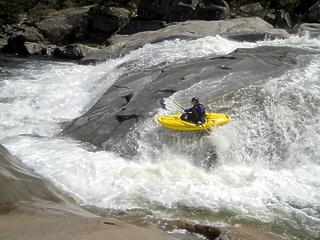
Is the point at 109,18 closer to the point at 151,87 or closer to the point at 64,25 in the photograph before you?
the point at 64,25

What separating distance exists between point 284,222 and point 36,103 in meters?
7.91

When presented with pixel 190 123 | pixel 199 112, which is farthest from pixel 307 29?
pixel 190 123

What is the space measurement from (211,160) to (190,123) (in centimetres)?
85

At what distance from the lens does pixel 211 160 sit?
21.3 ft

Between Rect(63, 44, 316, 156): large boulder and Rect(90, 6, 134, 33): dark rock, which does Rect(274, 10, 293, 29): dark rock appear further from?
Rect(90, 6, 134, 33): dark rock

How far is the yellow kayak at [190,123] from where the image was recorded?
6.76 metres

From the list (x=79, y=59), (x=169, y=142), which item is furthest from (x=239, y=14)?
(x=169, y=142)

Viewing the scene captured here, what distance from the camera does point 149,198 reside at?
5250mm

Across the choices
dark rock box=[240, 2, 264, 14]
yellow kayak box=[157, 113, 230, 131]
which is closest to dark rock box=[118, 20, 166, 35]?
dark rock box=[240, 2, 264, 14]

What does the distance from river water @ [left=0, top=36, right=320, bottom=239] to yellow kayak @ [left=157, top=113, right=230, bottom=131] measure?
160 millimetres

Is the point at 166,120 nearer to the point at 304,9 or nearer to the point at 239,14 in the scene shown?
the point at 239,14

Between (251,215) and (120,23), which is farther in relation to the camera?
(120,23)

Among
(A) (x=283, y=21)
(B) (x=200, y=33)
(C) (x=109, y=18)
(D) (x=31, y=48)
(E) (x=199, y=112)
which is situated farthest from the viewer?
(C) (x=109, y=18)

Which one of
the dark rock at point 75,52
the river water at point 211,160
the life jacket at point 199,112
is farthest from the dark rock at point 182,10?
the life jacket at point 199,112
